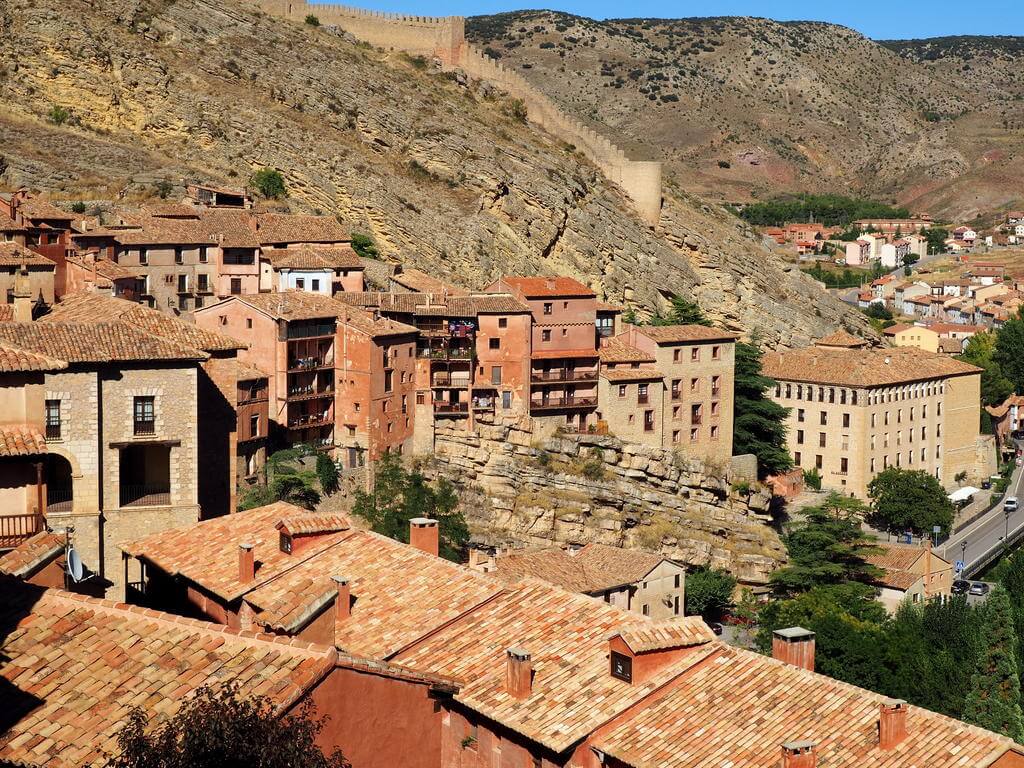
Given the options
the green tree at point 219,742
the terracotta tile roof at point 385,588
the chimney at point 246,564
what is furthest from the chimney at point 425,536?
the green tree at point 219,742

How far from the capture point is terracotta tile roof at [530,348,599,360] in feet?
190

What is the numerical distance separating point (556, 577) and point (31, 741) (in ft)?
95.3

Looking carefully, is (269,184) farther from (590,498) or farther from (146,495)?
(146,495)

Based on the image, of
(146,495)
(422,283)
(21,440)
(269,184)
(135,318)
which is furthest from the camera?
(269,184)

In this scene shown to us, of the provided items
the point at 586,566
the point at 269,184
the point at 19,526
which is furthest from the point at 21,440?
the point at 269,184

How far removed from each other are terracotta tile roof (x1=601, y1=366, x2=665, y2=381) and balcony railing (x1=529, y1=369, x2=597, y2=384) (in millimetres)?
1021

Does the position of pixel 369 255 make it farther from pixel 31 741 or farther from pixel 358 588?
pixel 31 741

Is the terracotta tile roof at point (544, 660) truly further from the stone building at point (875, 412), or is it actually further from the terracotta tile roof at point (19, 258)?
the stone building at point (875, 412)

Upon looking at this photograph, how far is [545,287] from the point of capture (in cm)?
6088

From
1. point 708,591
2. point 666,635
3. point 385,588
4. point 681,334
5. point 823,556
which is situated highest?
point 681,334

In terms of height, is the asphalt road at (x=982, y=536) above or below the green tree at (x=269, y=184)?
below

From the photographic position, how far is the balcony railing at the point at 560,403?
57.9m

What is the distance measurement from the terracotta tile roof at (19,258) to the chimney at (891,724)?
2634 centimetres

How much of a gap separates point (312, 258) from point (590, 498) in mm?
15668
